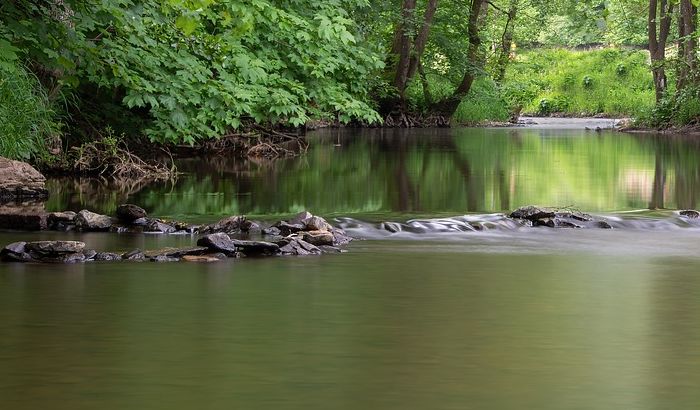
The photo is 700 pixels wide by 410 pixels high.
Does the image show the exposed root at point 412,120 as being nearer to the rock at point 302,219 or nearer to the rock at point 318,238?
the rock at point 302,219

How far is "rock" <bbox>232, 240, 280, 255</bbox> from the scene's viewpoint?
941 centimetres

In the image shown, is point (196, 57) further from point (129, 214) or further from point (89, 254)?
point (89, 254)

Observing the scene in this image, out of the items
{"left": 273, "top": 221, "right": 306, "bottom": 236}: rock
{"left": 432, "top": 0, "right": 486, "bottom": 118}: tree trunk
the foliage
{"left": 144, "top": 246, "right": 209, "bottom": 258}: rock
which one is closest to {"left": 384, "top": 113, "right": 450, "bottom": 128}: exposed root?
{"left": 432, "top": 0, "right": 486, "bottom": 118}: tree trunk

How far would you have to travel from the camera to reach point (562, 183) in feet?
58.4

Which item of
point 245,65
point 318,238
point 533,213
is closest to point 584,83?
point 245,65

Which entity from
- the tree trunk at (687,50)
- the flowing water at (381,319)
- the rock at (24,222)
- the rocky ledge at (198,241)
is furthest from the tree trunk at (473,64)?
the rock at (24,222)

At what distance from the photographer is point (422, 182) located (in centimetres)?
1756

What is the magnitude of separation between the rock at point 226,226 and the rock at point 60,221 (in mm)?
1178

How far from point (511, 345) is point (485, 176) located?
12629 mm

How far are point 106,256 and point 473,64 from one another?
93.8 feet

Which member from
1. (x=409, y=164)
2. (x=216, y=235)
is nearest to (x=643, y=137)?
(x=409, y=164)

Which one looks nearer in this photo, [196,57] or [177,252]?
[177,252]

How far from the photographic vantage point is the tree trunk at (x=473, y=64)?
37781 mm

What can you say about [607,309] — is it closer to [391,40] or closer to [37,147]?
[37,147]
